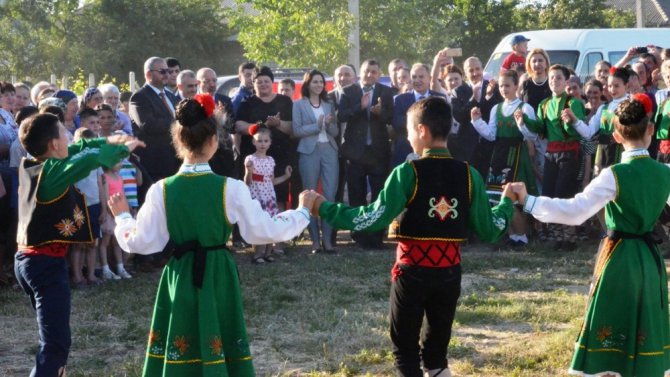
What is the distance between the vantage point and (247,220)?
507cm

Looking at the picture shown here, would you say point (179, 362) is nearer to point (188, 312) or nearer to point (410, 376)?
point (188, 312)

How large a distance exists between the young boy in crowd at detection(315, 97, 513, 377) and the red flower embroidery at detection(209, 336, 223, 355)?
0.93m

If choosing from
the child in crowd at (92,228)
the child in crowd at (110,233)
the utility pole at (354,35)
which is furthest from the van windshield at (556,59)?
the child in crowd at (92,228)

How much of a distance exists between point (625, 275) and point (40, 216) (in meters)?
3.22

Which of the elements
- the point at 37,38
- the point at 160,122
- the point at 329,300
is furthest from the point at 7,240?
the point at 37,38

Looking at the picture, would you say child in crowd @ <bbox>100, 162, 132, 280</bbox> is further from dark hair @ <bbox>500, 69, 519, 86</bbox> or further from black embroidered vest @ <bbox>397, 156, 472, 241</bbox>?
black embroidered vest @ <bbox>397, 156, 472, 241</bbox>

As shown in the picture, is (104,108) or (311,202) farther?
(104,108)

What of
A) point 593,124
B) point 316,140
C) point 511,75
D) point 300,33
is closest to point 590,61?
point 511,75

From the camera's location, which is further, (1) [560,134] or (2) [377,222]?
(1) [560,134]

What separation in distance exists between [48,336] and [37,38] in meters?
36.1

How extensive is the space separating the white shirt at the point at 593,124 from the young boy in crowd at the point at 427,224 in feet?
17.3

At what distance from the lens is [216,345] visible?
489 centimetres

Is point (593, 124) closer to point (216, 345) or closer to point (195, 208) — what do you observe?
point (195, 208)

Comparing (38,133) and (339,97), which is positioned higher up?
(339,97)
